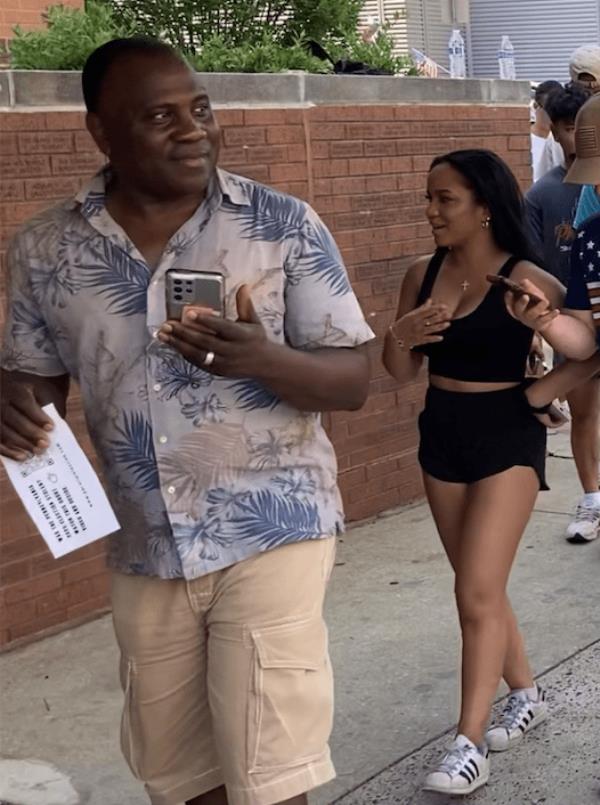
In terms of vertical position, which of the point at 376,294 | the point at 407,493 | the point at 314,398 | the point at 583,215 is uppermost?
the point at 314,398

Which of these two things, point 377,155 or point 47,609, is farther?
point 377,155

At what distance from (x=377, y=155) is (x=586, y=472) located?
182cm

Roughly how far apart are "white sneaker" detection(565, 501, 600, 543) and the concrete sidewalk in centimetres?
6

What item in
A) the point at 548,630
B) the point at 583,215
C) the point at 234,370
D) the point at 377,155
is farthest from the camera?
the point at 377,155

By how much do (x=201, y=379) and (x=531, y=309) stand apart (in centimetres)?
118

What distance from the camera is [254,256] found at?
2.88 meters

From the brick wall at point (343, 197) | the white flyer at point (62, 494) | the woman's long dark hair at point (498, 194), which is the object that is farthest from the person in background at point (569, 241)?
the white flyer at point (62, 494)

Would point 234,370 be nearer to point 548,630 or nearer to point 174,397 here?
point 174,397

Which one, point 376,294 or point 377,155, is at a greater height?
point 377,155

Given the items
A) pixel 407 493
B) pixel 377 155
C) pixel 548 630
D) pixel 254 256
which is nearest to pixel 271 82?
pixel 377 155

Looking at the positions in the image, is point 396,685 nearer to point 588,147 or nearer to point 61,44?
point 588,147

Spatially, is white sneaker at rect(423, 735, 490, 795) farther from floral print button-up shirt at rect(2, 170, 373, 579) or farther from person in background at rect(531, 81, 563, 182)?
person in background at rect(531, 81, 563, 182)

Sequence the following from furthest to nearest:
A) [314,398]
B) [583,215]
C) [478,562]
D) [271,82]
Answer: [271,82] → [583,215] → [478,562] → [314,398]

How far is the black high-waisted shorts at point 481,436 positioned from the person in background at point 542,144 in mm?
4017
